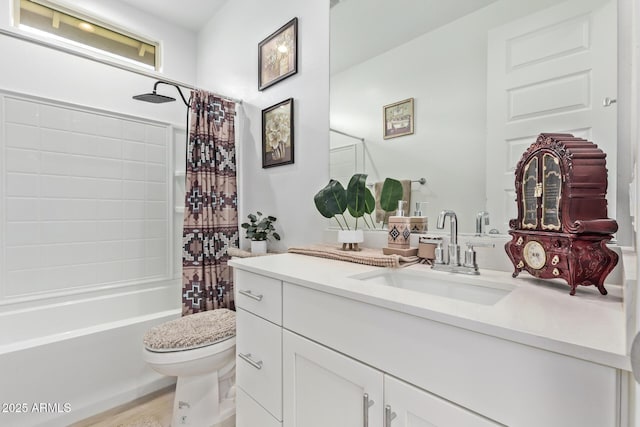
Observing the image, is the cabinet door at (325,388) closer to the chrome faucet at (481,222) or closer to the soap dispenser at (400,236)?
the soap dispenser at (400,236)

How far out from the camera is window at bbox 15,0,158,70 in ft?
6.94

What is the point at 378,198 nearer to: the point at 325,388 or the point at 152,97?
the point at 325,388

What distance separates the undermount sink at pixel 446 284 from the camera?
0.87 meters

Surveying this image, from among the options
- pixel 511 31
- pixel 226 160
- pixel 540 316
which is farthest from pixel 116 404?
pixel 511 31

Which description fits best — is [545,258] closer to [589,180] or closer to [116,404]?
[589,180]

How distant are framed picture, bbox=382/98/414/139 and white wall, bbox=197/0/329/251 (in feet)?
1.17

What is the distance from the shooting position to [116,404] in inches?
67.3

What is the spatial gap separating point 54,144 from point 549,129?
2822mm

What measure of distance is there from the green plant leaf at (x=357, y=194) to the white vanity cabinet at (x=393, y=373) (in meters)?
0.43

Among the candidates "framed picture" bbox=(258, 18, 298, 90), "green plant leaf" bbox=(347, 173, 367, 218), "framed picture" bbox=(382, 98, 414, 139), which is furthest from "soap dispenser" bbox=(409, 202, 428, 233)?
"framed picture" bbox=(258, 18, 298, 90)

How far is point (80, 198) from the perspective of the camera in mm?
2195

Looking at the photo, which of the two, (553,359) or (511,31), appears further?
(511,31)

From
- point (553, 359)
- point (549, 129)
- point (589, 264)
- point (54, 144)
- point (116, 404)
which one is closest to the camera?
point (553, 359)

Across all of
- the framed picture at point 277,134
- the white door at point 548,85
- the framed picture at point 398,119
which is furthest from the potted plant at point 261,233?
the white door at point 548,85
